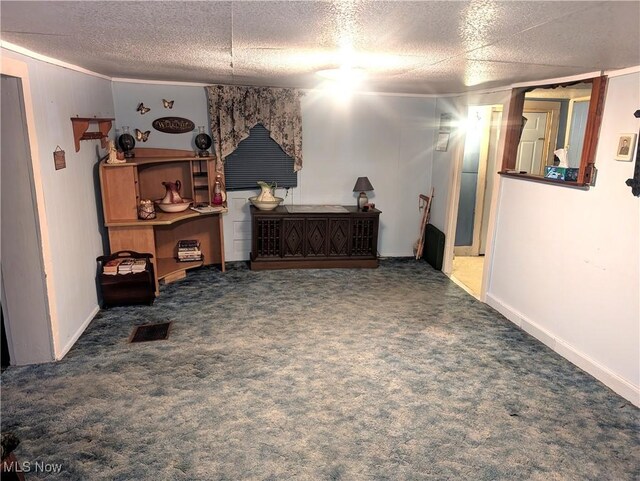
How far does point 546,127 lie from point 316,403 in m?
4.51

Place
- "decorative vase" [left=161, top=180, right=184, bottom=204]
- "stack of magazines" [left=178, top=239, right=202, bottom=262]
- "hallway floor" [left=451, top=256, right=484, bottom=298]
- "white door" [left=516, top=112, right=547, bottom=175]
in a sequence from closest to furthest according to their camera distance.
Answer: "decorative vase" [left=161, top=180, right=184, bottom=204], "hallway floor" [left=451, top=256, right=484, bottom=298], "stack of magazines" [left=178, top=239, right=202, bottom=262], "white door" [left=516, top=112, right=547, bottom=175]

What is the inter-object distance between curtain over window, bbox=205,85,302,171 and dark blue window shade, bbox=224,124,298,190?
0.32 feet

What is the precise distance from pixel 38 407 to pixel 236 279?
2.50 metres

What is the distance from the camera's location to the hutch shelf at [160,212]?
4156 mm

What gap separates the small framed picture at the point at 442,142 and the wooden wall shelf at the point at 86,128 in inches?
145

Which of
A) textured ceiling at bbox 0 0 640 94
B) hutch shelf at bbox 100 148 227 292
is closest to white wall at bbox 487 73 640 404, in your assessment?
textured ceiling at bbox 0 0 640 94

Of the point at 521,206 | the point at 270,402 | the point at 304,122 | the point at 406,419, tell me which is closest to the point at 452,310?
the point at 521,206

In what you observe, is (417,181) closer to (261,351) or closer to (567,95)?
(567,95)

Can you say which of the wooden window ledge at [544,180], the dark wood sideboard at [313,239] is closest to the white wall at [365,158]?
the dark wood sideboard at [313,239]

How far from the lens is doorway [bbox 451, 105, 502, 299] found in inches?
226

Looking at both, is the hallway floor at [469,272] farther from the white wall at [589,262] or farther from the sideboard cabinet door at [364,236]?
the sideboard cabinet door at [364,236]

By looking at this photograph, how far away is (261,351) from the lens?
3355mm

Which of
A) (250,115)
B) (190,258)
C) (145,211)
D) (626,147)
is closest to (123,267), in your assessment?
(145,211)

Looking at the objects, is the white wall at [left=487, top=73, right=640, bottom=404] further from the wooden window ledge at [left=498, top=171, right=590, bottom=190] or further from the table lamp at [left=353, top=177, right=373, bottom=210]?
the table lamp at [left=353, top=177, right=373, bottom=210]
